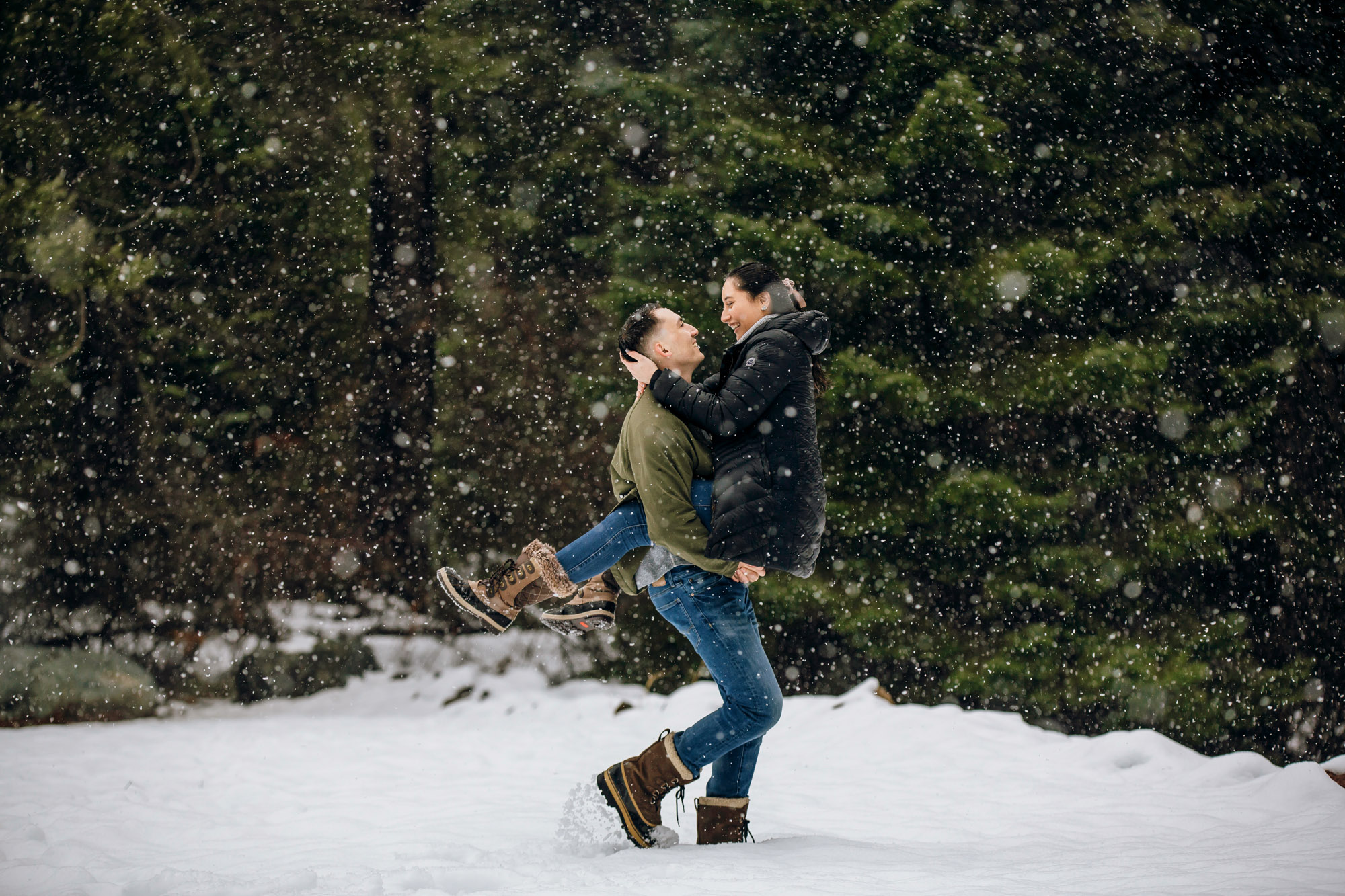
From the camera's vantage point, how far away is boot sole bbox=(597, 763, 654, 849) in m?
3.06

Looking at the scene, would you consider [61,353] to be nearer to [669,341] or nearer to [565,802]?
[565,802]

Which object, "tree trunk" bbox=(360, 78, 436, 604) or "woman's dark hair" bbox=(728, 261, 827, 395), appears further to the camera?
"tree trunk" bbox=(360, 78, 436, 604)

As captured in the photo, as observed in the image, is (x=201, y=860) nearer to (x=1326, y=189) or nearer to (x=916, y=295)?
(x=916, y=295)

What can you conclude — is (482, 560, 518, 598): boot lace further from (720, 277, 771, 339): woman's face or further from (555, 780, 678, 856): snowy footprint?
(720, 277, 771, 339): woman's face

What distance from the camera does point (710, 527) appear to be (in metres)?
2.95

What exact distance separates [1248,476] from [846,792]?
443 cm

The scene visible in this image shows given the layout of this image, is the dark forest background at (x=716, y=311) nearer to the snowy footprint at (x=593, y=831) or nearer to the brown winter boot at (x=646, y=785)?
the snowy footprint at (x=593, y=831)

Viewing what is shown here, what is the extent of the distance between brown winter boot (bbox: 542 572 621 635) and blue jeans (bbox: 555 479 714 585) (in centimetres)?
13

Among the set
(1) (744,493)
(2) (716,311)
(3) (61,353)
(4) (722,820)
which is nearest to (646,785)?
(4) (722,820)

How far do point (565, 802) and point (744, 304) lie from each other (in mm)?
2571

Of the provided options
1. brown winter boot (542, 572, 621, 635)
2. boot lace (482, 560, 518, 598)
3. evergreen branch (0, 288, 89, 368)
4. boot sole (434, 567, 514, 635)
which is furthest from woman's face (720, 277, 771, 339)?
evergreen branch (0, 288, 89, 368)

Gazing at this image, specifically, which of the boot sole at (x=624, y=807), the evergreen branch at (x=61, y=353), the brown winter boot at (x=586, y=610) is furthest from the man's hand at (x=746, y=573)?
the evergreen branch at (x=61, y=353)

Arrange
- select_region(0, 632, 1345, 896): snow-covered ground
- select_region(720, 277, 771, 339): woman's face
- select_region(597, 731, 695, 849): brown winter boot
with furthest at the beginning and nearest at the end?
select_region(720, 277, 771, 339): woman's face
select_region(597, 731, 695, 849): brown winter boot
select_region(0, 632, 1345, 896): snow-covered ground

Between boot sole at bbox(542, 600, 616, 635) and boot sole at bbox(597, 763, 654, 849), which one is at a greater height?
boot sole at bbox(542, 600, 616, 635)
